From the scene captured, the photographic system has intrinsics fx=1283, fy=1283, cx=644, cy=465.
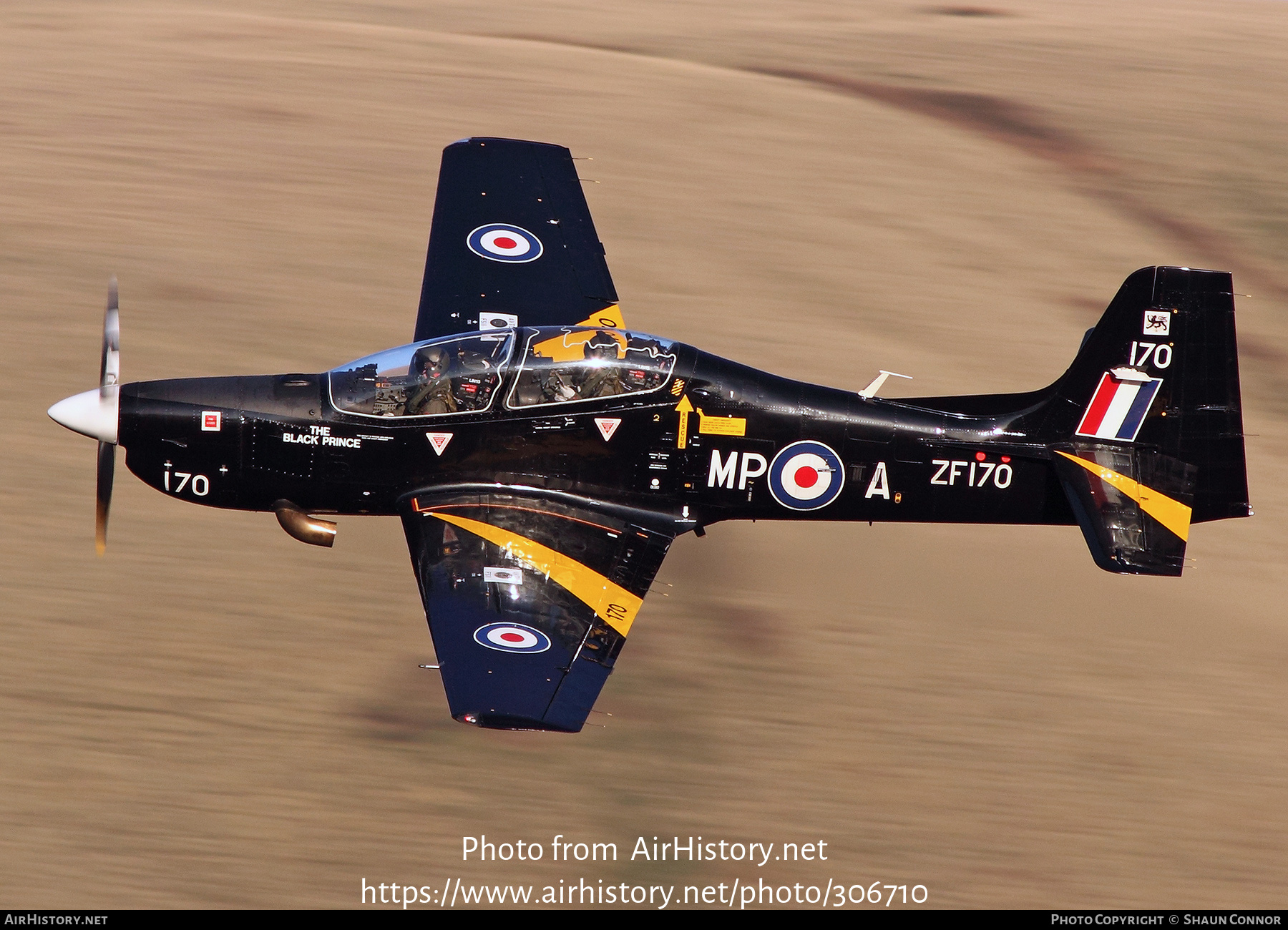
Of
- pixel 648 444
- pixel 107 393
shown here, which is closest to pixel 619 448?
pixel 648 444

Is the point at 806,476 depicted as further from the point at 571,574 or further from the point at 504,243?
the point at 504,243

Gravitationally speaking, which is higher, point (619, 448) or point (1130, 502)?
point (1130, 502)

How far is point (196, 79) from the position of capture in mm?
20578

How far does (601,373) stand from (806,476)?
207cm

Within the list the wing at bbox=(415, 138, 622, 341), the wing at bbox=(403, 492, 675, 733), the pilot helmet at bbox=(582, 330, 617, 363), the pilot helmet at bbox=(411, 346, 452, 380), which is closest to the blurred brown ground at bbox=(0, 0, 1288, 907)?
the wing at bbox=(403, 492, 675, 733)

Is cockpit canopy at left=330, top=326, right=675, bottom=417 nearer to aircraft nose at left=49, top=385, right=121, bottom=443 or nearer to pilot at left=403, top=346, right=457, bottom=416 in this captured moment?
pilot at left=403, top=346, right=457, bottom=416

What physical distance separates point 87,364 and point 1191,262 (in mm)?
15013

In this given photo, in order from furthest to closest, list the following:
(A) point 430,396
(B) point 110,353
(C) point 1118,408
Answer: (C) point 1118,408, (A) point 430,396, (B) point 110,353

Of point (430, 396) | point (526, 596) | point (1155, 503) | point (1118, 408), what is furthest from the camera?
point (1118, 408)

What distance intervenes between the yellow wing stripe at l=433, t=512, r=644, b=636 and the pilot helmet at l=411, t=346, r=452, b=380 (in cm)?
124

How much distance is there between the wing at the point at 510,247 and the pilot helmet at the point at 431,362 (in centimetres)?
118

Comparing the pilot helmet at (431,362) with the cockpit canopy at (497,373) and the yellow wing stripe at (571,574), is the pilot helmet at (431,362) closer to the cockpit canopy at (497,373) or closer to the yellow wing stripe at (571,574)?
the cockpit canopy at (497,373)

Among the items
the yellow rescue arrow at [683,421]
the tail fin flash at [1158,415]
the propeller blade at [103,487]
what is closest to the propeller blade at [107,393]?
the propeller blade at [103,487]

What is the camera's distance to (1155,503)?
11266 mm
